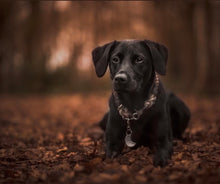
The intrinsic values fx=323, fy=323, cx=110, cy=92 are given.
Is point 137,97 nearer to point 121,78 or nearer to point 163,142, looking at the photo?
point 121,78

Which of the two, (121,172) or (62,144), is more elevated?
(121,172)

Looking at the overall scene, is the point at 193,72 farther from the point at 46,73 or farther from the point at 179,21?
the point at 46,73

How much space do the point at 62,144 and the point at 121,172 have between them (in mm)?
2130

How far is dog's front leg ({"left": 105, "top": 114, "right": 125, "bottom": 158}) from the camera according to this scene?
4.15m

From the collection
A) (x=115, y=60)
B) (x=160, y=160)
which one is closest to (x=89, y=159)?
(x=160, y=160)

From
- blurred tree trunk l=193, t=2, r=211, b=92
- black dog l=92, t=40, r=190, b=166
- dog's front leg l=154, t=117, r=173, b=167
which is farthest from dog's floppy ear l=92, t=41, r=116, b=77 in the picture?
blurred tree trunk l=193, t=2, r=211, b=92

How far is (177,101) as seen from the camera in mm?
5195

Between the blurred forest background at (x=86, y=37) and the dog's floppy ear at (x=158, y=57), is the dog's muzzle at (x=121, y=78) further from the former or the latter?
the blurred forest background at (x=86, y=37)

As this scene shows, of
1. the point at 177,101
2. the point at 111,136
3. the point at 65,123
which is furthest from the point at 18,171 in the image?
the point at 65,123

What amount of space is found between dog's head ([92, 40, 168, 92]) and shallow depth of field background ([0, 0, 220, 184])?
1.55 m

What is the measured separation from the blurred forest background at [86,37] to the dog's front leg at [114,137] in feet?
35.2

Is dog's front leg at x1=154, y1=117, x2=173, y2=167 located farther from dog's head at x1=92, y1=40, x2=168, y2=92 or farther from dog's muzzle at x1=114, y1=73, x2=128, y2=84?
dog's muzzle at x1=114, y1=73, x2=128, y2=84

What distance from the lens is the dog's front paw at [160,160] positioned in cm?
380

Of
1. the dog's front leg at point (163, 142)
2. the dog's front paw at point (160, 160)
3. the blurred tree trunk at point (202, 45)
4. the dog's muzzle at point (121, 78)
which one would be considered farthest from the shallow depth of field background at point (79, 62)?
the dog's muzzle at point (121, 78)
